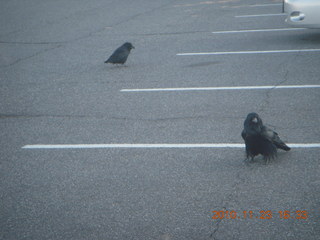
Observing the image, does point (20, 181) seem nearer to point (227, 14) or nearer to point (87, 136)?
point (87, 136)

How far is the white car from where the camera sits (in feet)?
31.0

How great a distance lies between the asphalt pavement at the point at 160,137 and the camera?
3848 millimetres

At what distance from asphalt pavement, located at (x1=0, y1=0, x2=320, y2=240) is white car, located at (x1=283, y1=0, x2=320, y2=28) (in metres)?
0.60

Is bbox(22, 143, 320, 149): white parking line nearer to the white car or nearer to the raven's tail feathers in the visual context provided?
the raven's tail feathers

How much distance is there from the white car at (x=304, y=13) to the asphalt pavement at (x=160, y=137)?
0.60 metres

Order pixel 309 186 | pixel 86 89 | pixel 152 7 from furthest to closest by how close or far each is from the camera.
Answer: pixel 152 7
pixel 86 89
pixel 309 186

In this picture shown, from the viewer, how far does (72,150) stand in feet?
18.2

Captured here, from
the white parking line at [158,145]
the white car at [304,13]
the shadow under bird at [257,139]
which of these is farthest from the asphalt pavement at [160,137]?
the white car at [304,13]

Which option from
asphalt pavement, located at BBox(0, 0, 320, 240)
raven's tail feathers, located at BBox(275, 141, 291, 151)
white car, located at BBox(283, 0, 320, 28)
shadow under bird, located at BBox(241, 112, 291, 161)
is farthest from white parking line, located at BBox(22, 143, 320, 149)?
white car, located at BBox(283, 0, 320, 28)

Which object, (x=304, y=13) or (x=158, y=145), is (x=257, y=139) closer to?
A: (x=158, y=145)

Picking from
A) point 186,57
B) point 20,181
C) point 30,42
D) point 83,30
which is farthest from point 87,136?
point 83,30

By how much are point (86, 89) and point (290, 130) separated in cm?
416

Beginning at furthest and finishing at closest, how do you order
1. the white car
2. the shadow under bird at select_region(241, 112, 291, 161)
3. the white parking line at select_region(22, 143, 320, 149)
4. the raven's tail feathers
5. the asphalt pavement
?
the white car
the white parking line at select_region(22, 143, 320, 149)
the raven's tail feathers
the shadow under bird at select_region(241, 112, 291, 161)
the asphalt pavement

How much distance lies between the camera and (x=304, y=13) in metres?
9.57
